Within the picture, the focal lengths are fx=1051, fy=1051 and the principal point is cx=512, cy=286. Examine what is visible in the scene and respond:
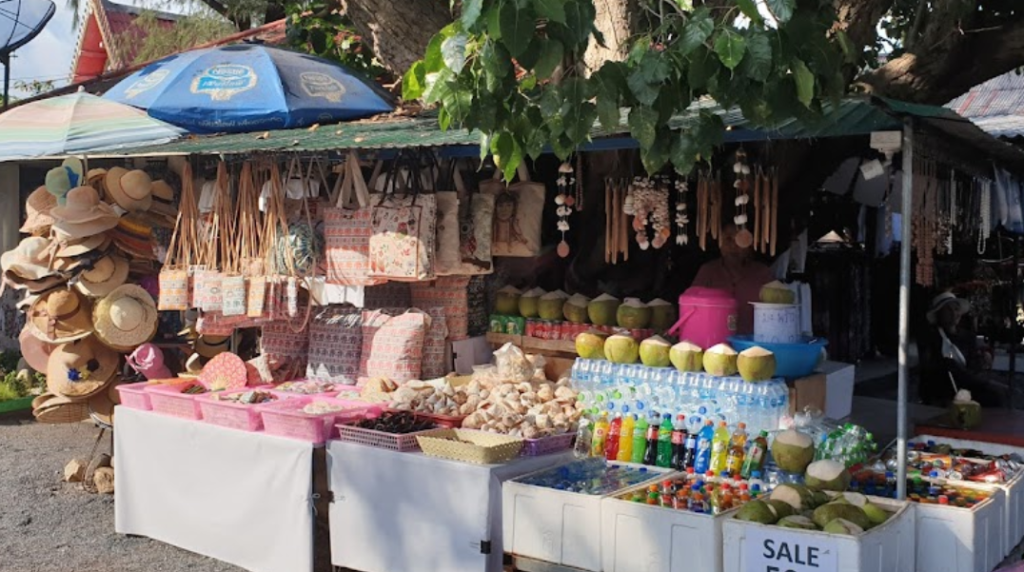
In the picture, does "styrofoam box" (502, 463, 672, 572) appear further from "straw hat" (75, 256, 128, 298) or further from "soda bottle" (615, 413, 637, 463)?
"straw hat" (75, 256, 128, 298)

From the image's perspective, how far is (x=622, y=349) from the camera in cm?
544

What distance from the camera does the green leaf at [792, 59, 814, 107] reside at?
3.54m

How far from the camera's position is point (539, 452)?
16.2 feet

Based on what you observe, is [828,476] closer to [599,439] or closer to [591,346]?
[599,439]

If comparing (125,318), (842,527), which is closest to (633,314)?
(842,527)

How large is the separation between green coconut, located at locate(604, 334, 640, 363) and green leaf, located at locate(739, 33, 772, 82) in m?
2.13

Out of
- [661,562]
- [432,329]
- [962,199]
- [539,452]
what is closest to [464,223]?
[432,329]

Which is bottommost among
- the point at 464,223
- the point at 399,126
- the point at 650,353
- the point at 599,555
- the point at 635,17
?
the point at 599,555

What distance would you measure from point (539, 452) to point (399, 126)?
2216 millimetres

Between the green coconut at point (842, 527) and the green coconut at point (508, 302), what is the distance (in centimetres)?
295

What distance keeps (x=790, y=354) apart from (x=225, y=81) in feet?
14.1

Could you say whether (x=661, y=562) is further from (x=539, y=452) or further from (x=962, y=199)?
(x=962, y=199)

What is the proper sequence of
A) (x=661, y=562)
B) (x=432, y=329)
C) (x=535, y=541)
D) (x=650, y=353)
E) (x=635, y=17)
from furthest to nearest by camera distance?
1. (x=432, y=329)
2. (x=635, y=17)
3. (x=650, y=353)
4. (x=535, y=541)
5. (x=661, y=562)

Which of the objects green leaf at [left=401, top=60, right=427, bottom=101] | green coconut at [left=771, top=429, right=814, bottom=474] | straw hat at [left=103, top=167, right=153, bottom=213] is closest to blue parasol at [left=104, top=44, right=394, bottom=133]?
straw hat at [left=103, top=167, right=153, bottom=213]
